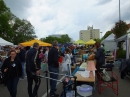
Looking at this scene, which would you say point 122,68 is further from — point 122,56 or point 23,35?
point 23,35

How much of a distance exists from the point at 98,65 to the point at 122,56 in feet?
28.4

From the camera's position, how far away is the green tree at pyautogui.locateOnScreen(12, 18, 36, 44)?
60.5 meters

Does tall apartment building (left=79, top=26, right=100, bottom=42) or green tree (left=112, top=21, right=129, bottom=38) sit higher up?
tall apartment building (left=79, top=26, right=100, bottom=42)

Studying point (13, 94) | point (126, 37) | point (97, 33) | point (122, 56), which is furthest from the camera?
point (97, 33)

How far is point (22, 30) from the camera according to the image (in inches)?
2506

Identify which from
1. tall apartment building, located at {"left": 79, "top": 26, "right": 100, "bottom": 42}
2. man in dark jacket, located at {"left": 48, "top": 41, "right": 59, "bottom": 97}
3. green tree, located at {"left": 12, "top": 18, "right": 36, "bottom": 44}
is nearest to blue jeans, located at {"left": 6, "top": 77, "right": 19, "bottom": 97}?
man in dark jacket, located at {"left": 48, "top": 41, "right": 59, "bottom": 97}

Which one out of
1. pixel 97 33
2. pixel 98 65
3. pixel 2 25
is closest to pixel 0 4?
pixel 2 25

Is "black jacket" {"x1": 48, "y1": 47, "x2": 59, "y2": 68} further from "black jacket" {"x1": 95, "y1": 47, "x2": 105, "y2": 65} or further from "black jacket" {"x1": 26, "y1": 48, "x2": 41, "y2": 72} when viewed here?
"black jacket" {"x1": 95, "y1": 47, "x2": 105, "y2": 65}

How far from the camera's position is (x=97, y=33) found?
143 meters

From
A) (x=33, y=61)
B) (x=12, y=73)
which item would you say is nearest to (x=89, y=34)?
(x=33, y=61)

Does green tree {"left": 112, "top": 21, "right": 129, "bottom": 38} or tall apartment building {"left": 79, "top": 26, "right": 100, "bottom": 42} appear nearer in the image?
green tree {"left": 112, "top": 21, "right": 129, "bottom": 38}

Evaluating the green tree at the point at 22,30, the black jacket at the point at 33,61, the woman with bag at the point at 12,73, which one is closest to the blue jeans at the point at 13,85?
the woman with bag at the point at 12,73

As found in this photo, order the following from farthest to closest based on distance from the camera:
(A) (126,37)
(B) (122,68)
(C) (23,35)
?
(C) (23,35), (A) (126,37), (B) (122,68)

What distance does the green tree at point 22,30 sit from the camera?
60.5 meters
